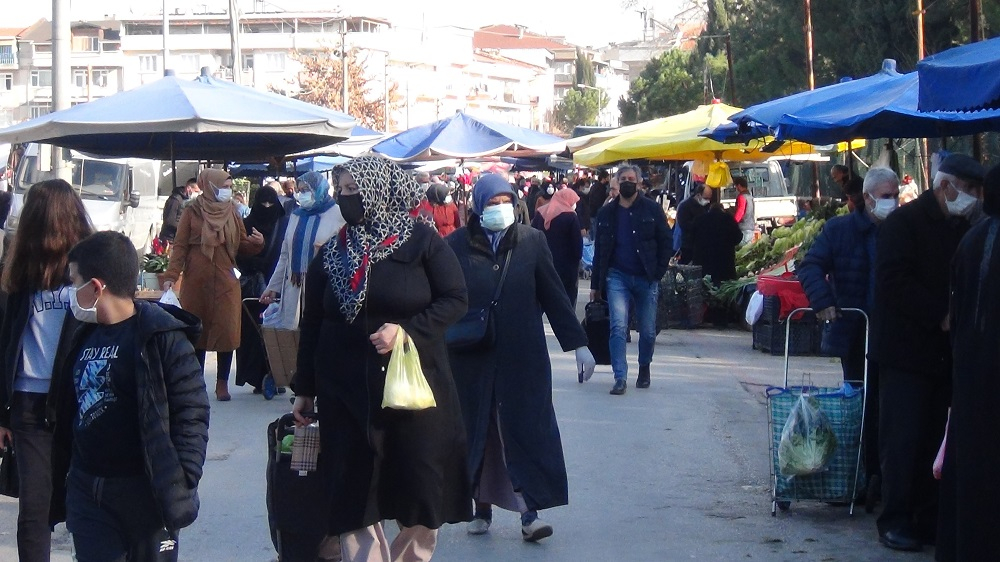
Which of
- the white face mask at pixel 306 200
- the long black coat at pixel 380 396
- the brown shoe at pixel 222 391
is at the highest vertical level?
the white face mask at pixel 306 200

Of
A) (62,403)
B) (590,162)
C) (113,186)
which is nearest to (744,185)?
(590,162)

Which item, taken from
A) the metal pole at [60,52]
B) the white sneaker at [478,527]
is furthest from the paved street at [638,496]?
the metal pole at [60,52]

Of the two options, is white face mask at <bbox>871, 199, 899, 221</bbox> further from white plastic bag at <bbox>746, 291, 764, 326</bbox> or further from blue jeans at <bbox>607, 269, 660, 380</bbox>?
blue jeans at <bbox>607, 269, 660, 380</bbox>

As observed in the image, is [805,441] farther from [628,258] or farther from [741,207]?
[741,207]

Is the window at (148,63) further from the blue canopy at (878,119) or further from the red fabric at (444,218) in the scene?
the blue canopy at (878,119)

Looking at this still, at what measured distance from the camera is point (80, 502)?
402 centimetres

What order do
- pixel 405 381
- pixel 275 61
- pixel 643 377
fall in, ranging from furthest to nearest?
pixel 275 61 → pixel 643 377 → pixel 405 381

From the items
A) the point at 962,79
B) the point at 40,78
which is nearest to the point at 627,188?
the point at 962,79

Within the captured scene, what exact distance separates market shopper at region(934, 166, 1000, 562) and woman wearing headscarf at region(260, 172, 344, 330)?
5.11 metres

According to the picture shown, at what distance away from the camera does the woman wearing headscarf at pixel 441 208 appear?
15.6 m

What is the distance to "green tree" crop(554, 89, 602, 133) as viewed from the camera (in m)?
112

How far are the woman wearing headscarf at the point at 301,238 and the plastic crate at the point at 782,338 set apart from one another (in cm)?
579

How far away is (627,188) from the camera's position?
33.9ft

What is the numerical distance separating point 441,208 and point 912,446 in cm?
1037
